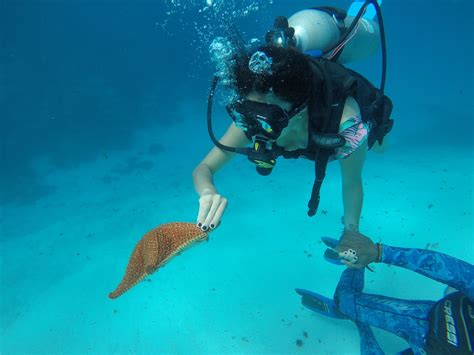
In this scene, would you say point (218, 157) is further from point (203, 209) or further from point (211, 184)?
point (203, 209)

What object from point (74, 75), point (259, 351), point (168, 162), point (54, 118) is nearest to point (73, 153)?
point (54, 118)

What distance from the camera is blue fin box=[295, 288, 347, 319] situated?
4277mm

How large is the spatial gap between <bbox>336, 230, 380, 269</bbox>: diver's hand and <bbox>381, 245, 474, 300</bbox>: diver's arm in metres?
0.16

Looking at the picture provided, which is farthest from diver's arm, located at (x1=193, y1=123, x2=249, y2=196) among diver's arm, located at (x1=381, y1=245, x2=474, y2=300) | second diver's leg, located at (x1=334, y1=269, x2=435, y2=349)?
second diver's leg, located at (x1=334, y1=269, x2=435, y2=349)

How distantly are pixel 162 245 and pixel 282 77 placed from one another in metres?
1.43

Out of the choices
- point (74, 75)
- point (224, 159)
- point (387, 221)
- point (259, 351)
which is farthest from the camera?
point (74, 75)

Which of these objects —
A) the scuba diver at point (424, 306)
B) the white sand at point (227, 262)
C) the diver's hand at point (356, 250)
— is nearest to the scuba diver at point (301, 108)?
the diver's hand at point (356, 250)

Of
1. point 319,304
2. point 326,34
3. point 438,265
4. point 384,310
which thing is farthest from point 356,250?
point 326,34

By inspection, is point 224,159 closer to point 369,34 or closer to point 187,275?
point 369,34

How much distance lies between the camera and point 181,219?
23.2 feet

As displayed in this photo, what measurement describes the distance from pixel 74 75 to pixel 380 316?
19988 millimetres

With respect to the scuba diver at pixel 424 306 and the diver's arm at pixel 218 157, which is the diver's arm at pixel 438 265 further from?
the diver's arm at pixel 218 157

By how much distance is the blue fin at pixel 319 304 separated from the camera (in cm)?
428

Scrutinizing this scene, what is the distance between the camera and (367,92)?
266cm
